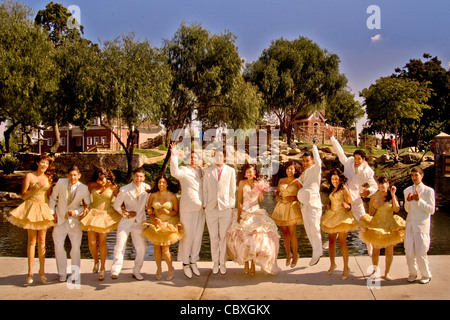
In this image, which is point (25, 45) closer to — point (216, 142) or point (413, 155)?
point (216, 142)

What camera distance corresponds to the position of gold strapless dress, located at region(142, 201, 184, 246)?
6.25 metres

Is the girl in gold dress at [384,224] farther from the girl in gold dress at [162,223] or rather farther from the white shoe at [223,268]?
the girl in gold dress at [162,223]

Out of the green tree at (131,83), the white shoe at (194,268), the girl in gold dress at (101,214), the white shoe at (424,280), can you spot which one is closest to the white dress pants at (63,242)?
the girl in gold dress at (101,214)

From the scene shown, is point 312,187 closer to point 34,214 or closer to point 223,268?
point 223,268

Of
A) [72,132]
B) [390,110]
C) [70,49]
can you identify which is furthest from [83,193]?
[72,132]

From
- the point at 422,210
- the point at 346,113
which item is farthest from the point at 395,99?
the point at 422,210

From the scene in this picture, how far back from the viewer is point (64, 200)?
6441 millimetres

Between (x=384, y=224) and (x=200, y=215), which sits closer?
(x=384, y=224)

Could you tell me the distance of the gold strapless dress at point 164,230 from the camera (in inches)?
246

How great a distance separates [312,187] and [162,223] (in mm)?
2495

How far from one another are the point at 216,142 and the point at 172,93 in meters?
7.89

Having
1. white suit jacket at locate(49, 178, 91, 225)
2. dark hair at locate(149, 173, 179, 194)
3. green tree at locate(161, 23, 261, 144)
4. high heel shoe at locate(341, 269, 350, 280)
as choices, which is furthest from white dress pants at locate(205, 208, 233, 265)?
green tree at locate(161, 23, 261, 144)

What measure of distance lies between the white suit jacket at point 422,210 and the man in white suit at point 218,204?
9.07ft

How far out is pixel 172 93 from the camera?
27406 mm
